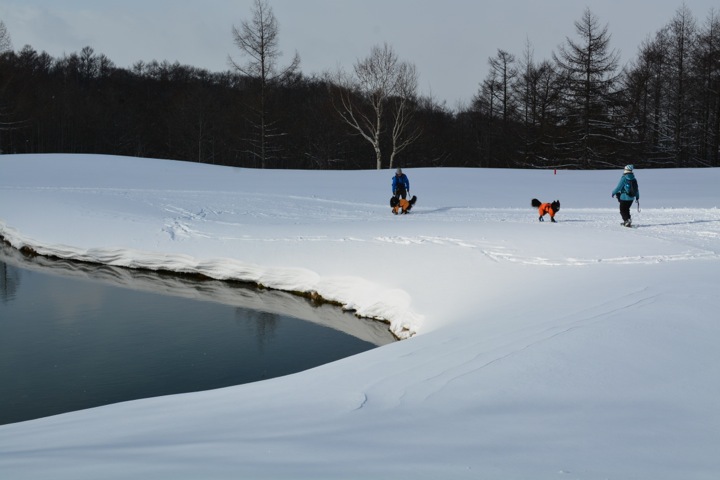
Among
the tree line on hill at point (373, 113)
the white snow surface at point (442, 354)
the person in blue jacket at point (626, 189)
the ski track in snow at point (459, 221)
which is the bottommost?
the white snow surface at point (442, 354)

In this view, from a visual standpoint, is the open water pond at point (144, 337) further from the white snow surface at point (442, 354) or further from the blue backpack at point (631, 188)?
the blue backpack at point (631, 188)

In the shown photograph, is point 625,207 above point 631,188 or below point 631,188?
below

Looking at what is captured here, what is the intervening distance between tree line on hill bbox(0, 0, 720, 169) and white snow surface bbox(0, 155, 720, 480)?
1973 centimetres

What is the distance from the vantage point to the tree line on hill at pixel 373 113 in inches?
1529

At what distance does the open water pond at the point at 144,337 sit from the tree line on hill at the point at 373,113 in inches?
911

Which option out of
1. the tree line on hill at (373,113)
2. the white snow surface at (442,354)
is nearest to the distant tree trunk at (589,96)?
the tree line on hill at (373,113)

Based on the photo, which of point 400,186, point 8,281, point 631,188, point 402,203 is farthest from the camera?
point 400,186

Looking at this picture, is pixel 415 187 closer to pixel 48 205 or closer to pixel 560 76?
pixel 48 205

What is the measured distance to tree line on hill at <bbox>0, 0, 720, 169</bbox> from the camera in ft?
127

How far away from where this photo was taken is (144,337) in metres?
10.9

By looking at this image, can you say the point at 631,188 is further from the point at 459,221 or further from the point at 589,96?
the point at 589,96

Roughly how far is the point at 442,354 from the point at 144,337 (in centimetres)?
583

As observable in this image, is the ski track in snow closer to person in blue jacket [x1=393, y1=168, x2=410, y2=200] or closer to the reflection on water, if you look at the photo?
person in blue jacket [x1=393, y1=168, x2=410, y2=200]

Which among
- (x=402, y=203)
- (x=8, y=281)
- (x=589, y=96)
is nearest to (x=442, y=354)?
(x=8, y=281)
